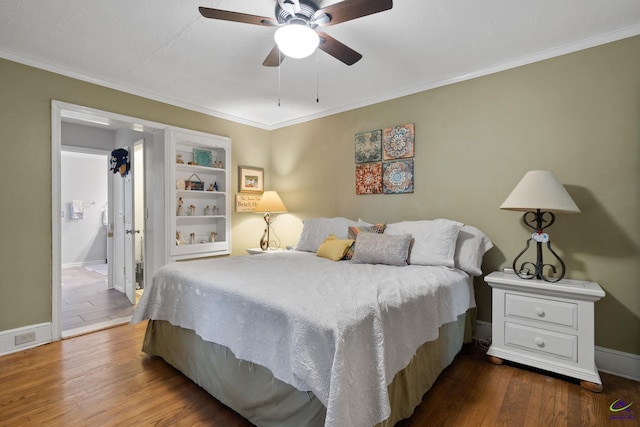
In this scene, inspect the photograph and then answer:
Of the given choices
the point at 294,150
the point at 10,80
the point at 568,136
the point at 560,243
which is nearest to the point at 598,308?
the point at 560,243

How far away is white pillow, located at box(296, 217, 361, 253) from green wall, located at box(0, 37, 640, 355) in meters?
0.39

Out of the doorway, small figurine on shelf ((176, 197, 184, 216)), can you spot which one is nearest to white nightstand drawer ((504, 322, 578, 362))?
small figurine on shelf ((176, 197, 184, 216))

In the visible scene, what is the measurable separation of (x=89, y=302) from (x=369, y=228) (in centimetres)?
366

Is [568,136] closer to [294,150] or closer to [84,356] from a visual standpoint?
[294,150]

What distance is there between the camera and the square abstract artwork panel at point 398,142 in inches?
127

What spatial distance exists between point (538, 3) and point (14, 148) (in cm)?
401

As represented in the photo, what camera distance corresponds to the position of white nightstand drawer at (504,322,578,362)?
210cm

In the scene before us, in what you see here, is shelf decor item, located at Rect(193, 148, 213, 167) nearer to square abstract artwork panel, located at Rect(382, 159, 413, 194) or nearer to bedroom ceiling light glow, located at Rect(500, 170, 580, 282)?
square abstract artwork panel, located at Rect(382, 159, 413, 194)

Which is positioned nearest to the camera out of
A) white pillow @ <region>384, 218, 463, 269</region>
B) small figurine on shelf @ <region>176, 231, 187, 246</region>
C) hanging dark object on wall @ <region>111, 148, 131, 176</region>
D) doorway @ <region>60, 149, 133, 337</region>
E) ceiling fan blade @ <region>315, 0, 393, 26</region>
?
ceiling fan blade @ <region>315, 0, 393, 26</region>

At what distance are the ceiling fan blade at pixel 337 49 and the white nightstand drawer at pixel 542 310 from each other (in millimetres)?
2065

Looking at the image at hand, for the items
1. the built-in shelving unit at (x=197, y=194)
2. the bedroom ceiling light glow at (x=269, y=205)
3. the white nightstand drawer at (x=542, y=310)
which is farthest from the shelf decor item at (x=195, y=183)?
the white nightstand drawer at (x=542, y=310)

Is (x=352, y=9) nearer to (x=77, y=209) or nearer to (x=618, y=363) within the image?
(x=618, y=363)

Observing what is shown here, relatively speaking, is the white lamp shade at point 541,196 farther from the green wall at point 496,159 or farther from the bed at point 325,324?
the bed at point 325,324

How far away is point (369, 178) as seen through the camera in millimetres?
3539
